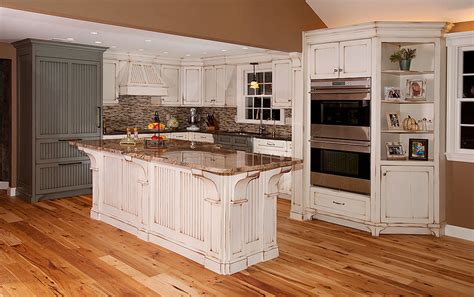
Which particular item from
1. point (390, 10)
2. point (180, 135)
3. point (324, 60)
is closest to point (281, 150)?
point (324, 60)

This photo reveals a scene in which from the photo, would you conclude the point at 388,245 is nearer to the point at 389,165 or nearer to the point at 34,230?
the point at 389,165

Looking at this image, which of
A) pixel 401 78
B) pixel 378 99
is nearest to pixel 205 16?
pixel 378 99

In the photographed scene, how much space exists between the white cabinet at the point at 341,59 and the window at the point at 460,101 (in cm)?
92

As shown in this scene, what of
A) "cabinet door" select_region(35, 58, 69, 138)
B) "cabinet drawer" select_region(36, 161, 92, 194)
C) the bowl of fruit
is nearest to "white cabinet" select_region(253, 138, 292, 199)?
the bowl of fruit

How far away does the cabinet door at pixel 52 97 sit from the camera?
655 centimetres

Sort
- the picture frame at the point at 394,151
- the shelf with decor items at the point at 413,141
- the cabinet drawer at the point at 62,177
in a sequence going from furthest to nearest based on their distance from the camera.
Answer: the cabinet drawer at the point at 62,177
the picture frame at the point at 394,151
the shelf with decor items at the point at 413,141

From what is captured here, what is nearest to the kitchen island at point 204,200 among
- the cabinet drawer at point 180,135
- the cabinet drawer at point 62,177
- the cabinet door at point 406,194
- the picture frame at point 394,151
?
the cabinet door at point 406,194

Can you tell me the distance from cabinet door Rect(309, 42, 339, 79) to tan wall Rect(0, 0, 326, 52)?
258 mm

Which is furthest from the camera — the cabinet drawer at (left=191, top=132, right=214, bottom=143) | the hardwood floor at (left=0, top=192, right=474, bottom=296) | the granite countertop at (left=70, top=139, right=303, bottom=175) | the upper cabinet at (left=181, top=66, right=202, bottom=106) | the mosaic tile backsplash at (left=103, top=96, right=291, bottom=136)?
the upper cabinet at (left=181, top=66, right=202, bottom=106)

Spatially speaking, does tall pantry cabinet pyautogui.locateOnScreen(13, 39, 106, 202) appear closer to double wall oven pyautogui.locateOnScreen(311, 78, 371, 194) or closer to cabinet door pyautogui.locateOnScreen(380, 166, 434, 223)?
double wall oven pyautogui.locateOnScreen(311, 78, 371, 194)

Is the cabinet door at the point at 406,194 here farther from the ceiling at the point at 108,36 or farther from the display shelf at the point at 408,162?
the ceiling at the point at 108,36

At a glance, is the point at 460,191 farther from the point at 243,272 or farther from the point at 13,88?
the point at 13,88

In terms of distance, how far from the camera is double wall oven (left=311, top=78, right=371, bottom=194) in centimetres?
519

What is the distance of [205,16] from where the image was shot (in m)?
4.84
